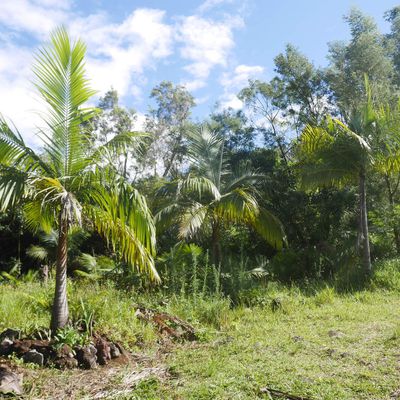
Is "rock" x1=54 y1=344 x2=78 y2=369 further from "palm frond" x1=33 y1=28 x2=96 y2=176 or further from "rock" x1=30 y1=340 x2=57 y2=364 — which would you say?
"palm frond" x1=33 y1=28 x2=96 y2=176

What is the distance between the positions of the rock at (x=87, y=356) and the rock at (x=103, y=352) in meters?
0.07

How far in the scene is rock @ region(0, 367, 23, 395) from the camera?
3.73m

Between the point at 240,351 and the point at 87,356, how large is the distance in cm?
180

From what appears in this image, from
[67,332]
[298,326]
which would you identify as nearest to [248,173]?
[298,326]

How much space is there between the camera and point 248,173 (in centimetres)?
1257

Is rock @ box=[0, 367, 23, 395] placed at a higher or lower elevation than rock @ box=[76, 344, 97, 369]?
higher

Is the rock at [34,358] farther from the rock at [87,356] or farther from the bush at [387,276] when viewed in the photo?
the bush at [387,276]

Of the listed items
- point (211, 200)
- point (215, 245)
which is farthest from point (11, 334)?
point (211, 200)

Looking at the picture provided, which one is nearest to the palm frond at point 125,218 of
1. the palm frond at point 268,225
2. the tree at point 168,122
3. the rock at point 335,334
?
the rock at point 335,334

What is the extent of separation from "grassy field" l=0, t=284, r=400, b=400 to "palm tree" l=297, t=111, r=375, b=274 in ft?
11.8

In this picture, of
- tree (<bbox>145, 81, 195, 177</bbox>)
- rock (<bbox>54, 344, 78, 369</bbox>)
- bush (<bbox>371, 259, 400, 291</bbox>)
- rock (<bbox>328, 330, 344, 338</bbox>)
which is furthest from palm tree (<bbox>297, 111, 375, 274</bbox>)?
tree (<bbox>145, 81, 195, 177</bbox>)

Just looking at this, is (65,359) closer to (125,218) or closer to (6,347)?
(6,347)

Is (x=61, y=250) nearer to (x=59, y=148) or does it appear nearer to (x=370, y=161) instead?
(x=59, y=148)

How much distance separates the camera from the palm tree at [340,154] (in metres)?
10.4
